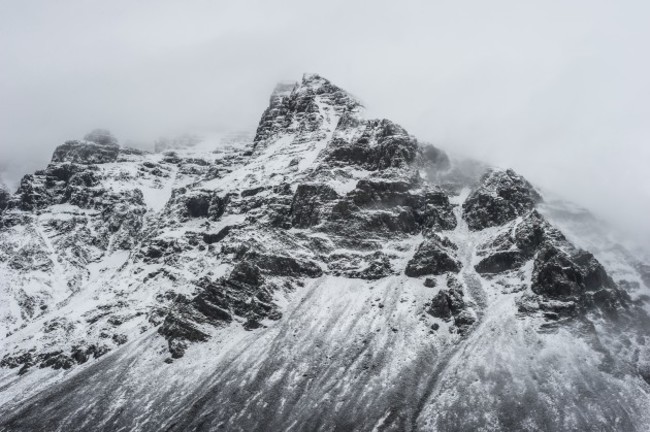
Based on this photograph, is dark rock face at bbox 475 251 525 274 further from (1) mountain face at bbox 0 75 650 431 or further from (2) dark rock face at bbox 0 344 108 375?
(2) dark rock face at bbox 0 344 108 375

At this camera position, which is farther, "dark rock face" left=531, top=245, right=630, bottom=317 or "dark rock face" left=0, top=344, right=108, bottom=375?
"dark rock face" left=0, top=344, right=108, bottom=375

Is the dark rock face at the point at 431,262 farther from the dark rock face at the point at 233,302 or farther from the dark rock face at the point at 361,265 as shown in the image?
the dark rock face at the point at 233,302

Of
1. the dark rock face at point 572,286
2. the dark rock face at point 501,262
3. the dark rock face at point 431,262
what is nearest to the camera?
the dark rock face at point 572,286

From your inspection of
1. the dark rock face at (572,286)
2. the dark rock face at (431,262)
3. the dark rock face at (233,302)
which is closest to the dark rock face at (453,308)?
the dark rock face at (431,262)

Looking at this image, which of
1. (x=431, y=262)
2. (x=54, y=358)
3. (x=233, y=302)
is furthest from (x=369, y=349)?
(x=54, y=358)

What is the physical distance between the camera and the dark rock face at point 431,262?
17962 cm

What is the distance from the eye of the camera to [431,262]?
592ft

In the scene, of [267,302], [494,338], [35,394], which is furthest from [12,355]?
[494,338]

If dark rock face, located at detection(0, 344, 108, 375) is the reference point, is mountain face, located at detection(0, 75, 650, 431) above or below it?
above

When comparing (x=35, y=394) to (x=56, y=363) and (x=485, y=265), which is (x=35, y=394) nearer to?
(x=56, y=363)

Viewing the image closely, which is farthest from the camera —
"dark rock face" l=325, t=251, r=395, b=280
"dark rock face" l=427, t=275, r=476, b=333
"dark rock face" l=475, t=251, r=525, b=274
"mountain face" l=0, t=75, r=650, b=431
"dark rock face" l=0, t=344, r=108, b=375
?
"dark rock face" l=325, t=251, r=395, b=280

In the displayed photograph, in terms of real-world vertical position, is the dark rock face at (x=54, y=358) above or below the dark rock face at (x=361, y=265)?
below

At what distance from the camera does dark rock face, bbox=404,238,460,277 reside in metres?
180

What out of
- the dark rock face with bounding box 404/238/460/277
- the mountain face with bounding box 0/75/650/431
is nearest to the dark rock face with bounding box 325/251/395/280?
the mountain face with bounding box 0/75/650/431
